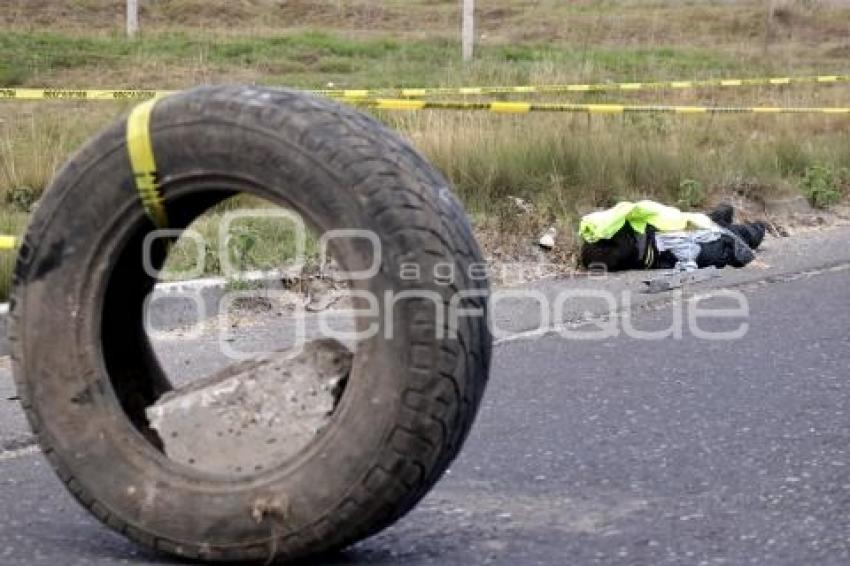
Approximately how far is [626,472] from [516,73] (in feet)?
55.6

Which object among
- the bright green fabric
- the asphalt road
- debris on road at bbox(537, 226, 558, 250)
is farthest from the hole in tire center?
the bright green fabric

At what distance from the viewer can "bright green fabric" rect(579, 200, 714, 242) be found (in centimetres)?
923

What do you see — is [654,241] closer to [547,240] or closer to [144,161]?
[547,240]

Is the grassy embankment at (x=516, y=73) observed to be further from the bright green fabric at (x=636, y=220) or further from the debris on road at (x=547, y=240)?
the bright green fabric at (x=636, y=220)

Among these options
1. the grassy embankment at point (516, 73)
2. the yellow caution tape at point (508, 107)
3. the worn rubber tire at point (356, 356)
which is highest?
the worn rubber tire at point (356, 356)

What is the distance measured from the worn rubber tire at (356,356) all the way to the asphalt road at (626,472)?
0.26 m

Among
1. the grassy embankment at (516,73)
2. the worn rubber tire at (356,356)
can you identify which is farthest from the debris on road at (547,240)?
the worn rubber tire at (356,356)

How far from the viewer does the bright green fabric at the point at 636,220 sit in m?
9.23

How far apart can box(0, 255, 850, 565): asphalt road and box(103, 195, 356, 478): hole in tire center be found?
1.12 feet

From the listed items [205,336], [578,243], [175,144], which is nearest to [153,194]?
[175,144]

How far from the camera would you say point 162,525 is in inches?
149

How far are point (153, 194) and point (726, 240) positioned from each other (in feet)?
20.3

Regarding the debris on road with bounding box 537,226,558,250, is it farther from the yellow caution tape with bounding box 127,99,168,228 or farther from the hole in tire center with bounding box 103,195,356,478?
the yellow caution tape with bounding box 127,99,168,228

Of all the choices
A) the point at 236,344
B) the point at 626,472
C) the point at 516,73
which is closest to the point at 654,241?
the point at 236,344
